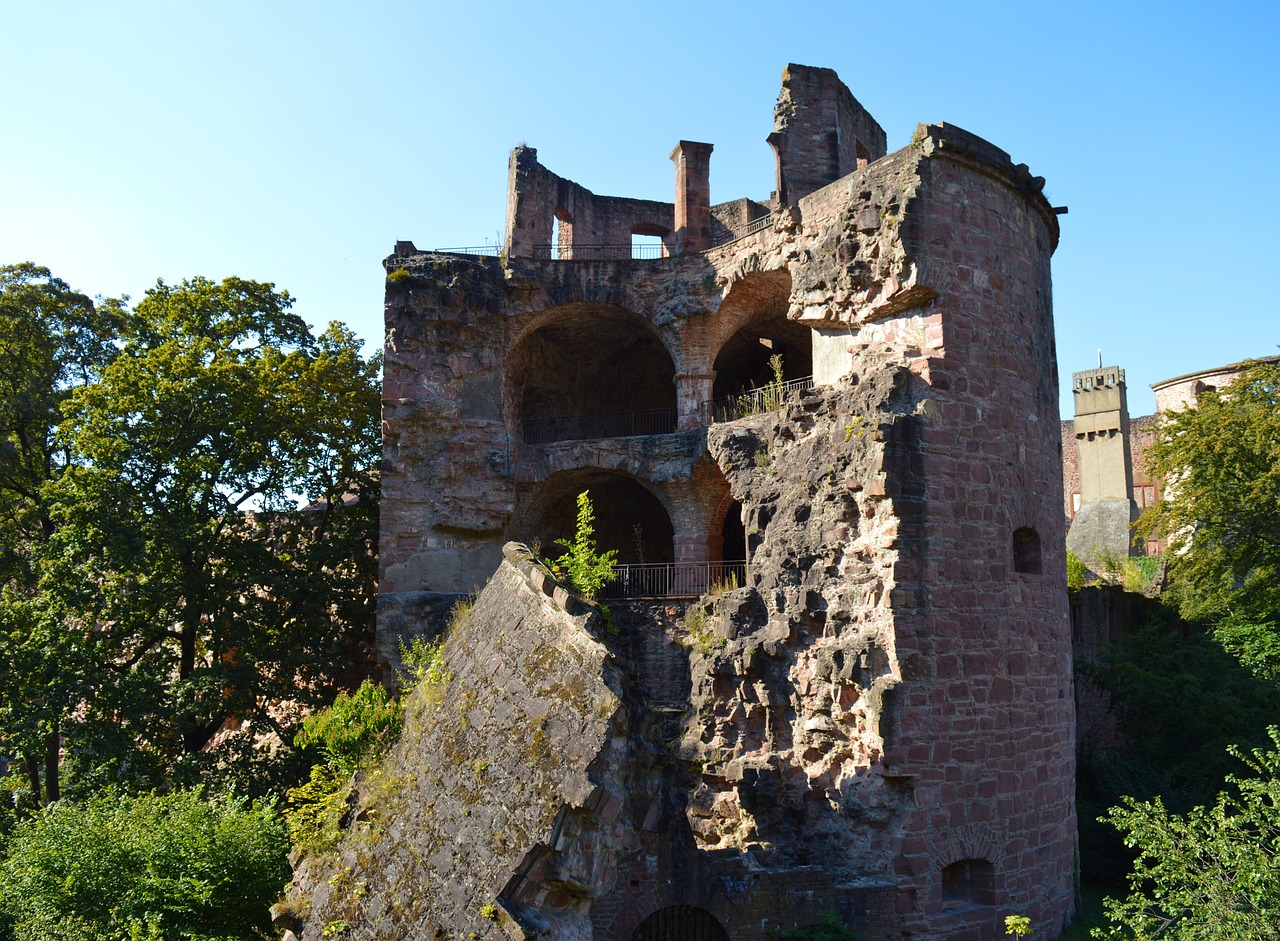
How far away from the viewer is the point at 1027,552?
13055 millimetres

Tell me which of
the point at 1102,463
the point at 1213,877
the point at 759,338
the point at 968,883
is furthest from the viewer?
the point at 1102,463

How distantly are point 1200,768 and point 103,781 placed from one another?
16480 millimetres

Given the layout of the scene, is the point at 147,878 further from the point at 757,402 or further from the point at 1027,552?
the point at 1027,552

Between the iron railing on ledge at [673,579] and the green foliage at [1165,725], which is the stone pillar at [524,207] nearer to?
the iron railing on ledge at [673,579]

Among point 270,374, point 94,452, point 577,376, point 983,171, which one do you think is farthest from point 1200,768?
point 94,452

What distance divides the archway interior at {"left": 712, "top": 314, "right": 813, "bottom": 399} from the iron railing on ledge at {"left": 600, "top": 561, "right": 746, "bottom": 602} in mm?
3988

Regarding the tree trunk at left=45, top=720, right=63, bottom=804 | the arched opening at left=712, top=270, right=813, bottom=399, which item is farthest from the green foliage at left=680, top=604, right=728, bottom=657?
the tree trunk at left=45, top=720, right=63, bottom=804

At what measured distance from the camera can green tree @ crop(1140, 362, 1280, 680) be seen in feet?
63.5

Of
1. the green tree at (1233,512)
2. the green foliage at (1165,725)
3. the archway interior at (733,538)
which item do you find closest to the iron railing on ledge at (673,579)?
the archway interior at (733,538)

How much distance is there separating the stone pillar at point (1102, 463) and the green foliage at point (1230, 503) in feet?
44.9

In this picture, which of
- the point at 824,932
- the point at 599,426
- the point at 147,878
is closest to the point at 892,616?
the point at 824,932

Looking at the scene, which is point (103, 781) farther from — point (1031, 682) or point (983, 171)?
point (983, 171)

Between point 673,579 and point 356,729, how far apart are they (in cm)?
824

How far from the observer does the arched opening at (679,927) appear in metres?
10.3
